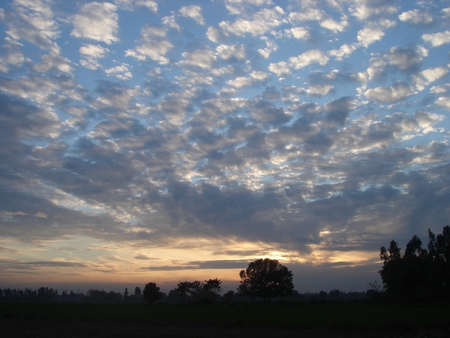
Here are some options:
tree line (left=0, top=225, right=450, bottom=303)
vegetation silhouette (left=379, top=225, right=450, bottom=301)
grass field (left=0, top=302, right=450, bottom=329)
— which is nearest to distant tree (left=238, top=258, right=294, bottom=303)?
tree line (left=0, top=225, right=450, bottom=303)

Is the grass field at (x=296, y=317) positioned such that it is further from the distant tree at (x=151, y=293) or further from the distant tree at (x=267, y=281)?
the distant tree at (x=151, y=293)

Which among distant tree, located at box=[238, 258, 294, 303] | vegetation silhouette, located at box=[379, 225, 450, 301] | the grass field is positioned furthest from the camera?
distant tree, located at box=[238, 258, 294, 303]

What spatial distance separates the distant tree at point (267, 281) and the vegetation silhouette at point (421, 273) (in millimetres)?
23940

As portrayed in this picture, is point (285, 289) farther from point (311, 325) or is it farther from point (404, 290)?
point (311, 325)

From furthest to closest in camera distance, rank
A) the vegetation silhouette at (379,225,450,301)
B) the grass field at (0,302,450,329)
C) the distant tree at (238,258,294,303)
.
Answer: the distant tree at (238,258,294,303) < the vegetation silhouette at (379,225,450,301) < the grass field at (0,302,450,329)

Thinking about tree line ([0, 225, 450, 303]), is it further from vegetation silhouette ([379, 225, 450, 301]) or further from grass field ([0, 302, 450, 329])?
grass field ([0, 302, 450, 329])

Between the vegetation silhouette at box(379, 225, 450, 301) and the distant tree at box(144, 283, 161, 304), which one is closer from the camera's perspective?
the vegetation silhouette at box(379, 225, 450, 301)

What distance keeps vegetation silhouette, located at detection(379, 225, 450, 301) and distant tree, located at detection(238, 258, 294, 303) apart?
23.9 meters

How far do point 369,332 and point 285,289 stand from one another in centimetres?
7603

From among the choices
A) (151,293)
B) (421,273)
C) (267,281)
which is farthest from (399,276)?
(151,293)

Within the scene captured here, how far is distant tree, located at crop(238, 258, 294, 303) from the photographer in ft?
318

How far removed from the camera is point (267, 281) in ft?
321

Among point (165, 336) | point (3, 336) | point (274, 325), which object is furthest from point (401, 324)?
point (3, 336)

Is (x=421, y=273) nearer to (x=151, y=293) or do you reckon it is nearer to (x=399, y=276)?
(x=399, y=276)
